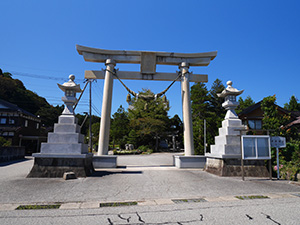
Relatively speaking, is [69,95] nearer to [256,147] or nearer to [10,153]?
[256,147]

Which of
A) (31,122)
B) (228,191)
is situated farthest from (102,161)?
(31,122)

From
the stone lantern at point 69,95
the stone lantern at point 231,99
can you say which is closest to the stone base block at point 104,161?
the stone lantern at point 69,95

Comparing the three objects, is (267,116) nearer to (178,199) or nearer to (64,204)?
(178,199)

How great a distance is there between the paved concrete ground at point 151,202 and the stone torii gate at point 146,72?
14.1 feet

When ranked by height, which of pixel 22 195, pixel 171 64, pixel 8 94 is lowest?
pixel 22 195

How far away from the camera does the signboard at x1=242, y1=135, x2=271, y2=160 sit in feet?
25.0

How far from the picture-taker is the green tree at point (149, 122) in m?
30.8

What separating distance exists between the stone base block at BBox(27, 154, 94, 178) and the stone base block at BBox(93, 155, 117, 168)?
2.27m

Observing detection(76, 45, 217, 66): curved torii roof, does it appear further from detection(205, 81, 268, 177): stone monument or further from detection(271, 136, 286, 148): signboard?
detection(271, 136, 286, 148): signboard

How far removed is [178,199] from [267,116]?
26.1 ft

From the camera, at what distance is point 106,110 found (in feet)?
35.3

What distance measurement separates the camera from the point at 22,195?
5.02m

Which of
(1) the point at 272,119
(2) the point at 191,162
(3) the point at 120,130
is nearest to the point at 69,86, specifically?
(2) the point at 191,162

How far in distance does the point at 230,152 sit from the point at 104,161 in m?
6.33
